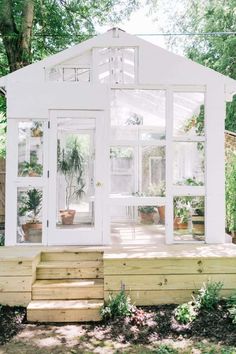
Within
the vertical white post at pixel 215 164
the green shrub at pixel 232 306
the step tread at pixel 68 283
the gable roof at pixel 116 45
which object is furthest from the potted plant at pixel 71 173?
the green shrub at pixel 232 306

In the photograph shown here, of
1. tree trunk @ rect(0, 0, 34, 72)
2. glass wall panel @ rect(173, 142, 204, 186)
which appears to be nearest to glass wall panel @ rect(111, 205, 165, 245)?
glass wall panel @ rect(173, 142, 204, 186)

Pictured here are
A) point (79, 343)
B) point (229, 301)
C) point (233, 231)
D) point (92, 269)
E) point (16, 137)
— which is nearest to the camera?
point (79, 343)

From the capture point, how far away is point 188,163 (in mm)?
6059

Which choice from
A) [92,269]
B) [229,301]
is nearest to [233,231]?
[229,301]

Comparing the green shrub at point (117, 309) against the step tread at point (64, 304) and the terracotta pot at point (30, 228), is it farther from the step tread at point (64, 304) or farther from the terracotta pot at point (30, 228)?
the terracotta pot at point (30, 228)

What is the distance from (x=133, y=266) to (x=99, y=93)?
108 inches

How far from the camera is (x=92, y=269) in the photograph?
16.8ft

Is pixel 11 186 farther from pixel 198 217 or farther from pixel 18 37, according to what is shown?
pixel 18 37

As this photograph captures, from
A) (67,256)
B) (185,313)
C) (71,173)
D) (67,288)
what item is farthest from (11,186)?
(185,313)

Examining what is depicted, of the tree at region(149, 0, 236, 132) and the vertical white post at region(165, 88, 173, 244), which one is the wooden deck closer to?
the vertical white post at region(165, 88, 173, 244)

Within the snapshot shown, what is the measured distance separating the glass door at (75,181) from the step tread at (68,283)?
3.22ft

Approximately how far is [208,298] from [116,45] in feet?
12.8

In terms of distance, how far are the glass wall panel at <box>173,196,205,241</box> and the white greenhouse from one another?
2 cm

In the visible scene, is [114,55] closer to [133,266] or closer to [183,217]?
[183,217]
